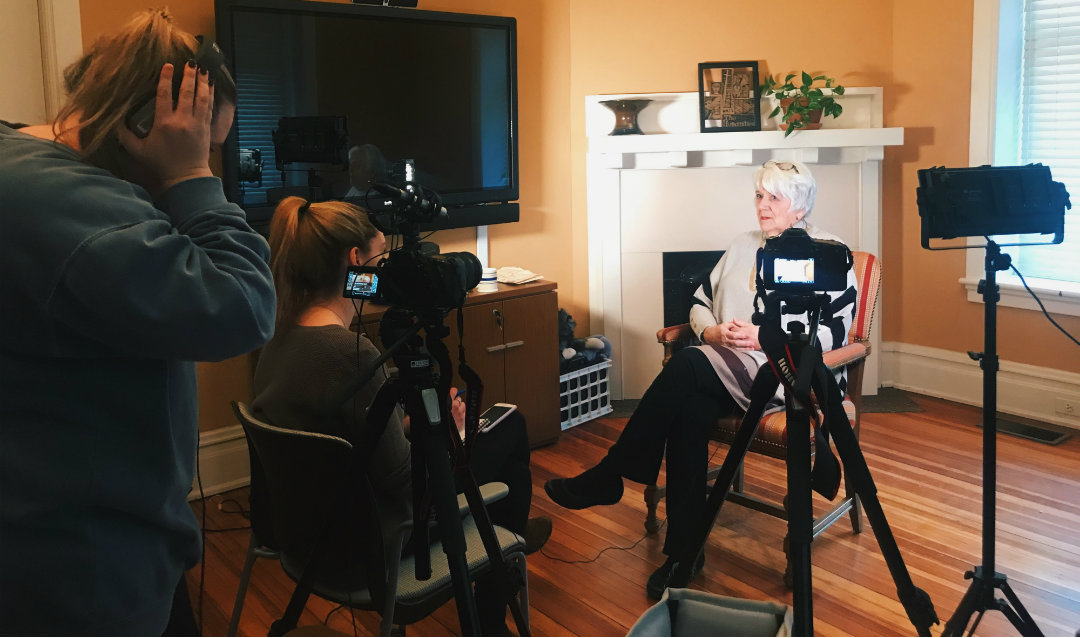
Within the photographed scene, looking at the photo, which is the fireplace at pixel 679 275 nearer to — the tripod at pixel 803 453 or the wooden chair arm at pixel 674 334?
the wooden chair arm at pixel 674 334

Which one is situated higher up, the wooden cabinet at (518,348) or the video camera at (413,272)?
the video camera at (413,272)

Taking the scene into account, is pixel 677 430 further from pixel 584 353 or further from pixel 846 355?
pixel 584 353

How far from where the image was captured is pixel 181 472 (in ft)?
3.52

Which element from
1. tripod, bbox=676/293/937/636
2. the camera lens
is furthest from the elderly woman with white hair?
the camera lens

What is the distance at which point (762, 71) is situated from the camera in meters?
4.27

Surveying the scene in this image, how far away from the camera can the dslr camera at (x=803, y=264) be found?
1.90m

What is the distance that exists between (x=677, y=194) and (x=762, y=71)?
71 cm

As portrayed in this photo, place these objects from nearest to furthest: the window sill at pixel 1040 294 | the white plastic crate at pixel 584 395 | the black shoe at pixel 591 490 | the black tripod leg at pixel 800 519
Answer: the black tripod leg at pixel 800 519
the black shoe at pixel 591 490
the window sill at pixel 1040 294
the white plastic crate at pixel 584 395

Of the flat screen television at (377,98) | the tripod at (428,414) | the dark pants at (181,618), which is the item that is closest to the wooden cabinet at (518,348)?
the flat screen television at (377,98)

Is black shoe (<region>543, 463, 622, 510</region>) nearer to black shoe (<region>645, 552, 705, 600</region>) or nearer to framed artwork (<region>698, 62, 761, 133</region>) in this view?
black shoe (<region>645, 552, 705, 600</region>)

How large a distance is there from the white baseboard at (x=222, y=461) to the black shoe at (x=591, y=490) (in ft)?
4.22

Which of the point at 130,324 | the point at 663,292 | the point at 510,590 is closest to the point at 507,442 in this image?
the point at 510,590

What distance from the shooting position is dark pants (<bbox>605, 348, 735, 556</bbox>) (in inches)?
103

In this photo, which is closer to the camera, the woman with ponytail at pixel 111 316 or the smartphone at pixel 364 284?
the woman with ponytail at pixel 111 316
